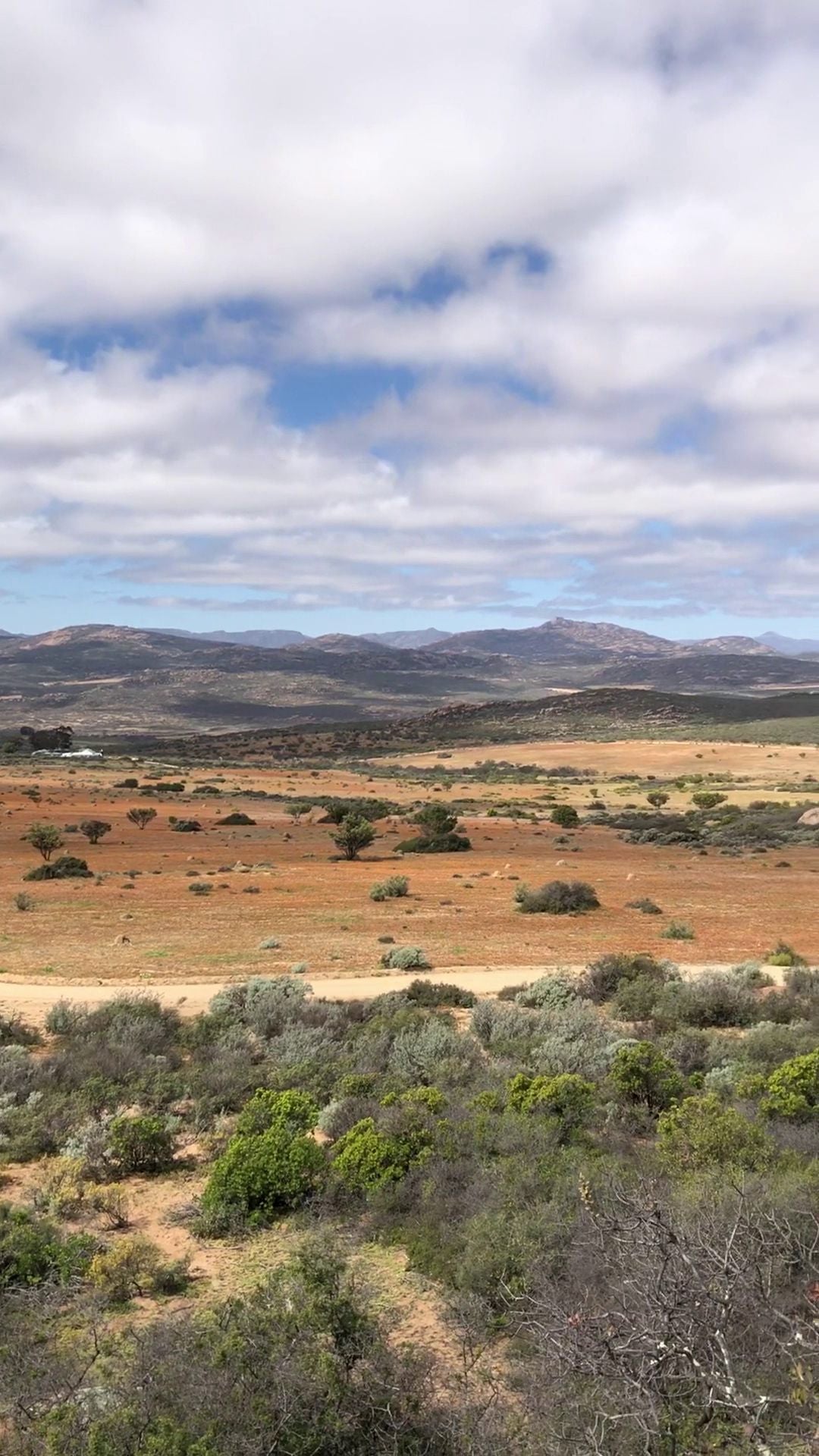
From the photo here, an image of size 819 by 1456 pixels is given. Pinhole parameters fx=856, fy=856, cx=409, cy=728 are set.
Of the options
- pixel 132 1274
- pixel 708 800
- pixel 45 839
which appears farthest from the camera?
pixel 708 800

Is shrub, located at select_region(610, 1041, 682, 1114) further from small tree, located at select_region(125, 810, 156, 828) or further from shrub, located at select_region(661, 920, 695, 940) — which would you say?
small tree, located at select_region(125, 810, 156, 828)

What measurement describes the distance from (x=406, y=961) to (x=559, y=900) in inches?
338

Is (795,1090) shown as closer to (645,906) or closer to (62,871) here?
(645,906)

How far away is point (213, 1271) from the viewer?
7.36 m

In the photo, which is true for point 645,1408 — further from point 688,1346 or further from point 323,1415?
point 323,1415

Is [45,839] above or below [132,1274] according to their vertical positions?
below

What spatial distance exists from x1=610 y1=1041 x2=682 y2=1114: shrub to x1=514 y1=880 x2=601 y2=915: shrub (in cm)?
1530

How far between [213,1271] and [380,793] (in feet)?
208

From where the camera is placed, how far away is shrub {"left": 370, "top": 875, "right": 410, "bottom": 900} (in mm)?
28375

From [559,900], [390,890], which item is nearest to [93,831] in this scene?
[390,890]

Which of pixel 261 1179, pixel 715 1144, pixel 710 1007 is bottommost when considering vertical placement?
pixel 710 1007

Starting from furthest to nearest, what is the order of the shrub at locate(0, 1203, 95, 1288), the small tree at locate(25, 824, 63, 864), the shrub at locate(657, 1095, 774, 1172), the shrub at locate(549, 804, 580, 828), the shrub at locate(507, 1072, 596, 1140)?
1. the shrub at locate(549, 804, 580, 828)
2. the small tree at locate(25, 824, 63, 864)
3. the shrub at locate(507, 1072, 596, 1140)
4. the shrub at locate(657, 1095, 774, 1172)
5. the shrub at locate(0, 1203, 95, 1288)

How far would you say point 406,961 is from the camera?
1894cm

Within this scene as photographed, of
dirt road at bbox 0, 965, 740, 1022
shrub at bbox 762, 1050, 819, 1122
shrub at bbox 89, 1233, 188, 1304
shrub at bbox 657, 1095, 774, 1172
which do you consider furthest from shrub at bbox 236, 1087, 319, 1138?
dirt road at bbox 0, 965, 740, 1022
